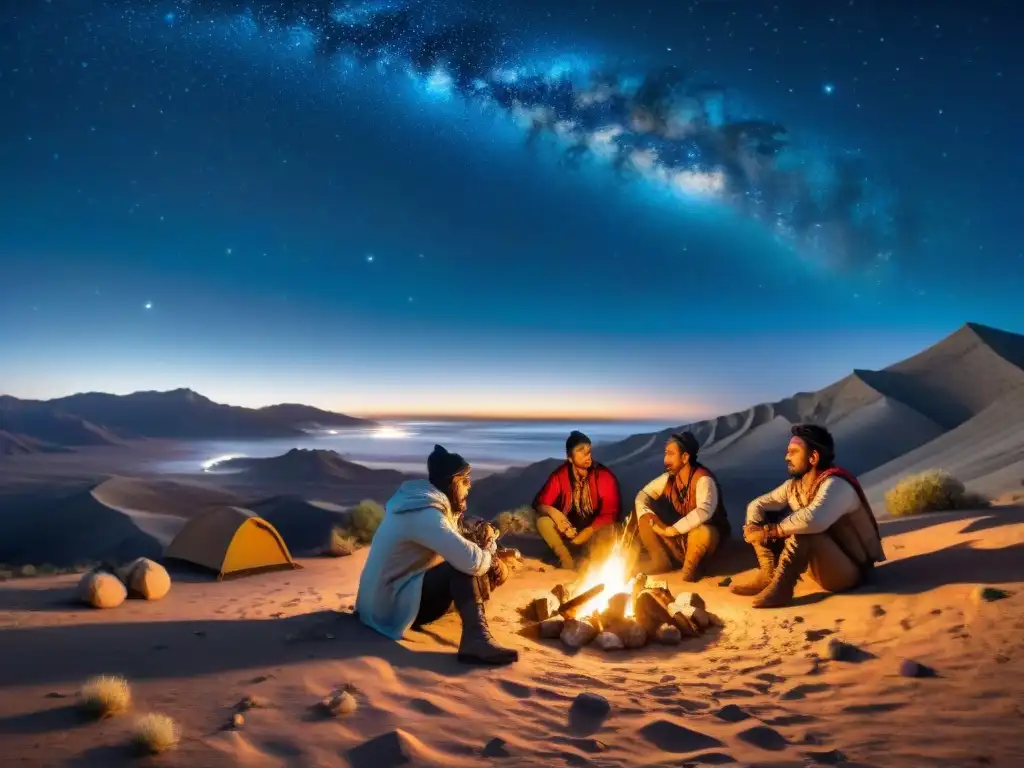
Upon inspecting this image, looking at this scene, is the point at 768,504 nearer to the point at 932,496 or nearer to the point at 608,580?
the point at 608,580

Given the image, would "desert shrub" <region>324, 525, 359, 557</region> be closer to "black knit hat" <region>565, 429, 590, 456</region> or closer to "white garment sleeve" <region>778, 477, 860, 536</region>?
"black knit hat" <region>565, 429, 590, 456</region>

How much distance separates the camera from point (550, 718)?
13.7 ft

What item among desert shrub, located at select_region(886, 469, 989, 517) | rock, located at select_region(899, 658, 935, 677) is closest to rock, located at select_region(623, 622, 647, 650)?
rock, located at select_region(899, 658, 935, 677)

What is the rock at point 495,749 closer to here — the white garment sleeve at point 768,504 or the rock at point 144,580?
the white garment sleeve at point 768,504

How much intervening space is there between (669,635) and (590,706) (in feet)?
6.59

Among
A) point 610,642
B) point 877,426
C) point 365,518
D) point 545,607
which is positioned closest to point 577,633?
point 610,642

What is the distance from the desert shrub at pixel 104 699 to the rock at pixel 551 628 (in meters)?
3.48

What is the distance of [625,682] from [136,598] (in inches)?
220

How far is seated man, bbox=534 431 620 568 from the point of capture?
9305 millimetres

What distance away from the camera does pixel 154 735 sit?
130 inches

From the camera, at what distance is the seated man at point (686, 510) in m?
8.02

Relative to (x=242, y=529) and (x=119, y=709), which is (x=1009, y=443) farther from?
(x=119, y=709)

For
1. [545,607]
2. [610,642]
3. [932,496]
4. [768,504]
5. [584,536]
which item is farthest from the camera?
[932,496]

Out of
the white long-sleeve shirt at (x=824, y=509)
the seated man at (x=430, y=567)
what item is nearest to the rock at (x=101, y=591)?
the seated man at (x=430, y=567)
